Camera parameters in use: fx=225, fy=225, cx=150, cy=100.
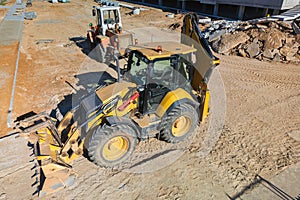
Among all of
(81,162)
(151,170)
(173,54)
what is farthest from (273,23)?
(81,162)

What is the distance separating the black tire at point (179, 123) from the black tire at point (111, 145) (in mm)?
870

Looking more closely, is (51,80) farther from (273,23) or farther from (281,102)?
(273,23)

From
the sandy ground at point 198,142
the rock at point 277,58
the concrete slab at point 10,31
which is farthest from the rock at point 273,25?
the concrete slab at point 10,31

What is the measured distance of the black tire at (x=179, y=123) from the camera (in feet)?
17.2

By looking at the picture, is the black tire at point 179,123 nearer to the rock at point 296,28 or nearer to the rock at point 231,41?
the rock at point 231,41

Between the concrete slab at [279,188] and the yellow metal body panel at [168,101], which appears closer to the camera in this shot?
the concrete slab at [279,188]

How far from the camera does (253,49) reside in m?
11.5

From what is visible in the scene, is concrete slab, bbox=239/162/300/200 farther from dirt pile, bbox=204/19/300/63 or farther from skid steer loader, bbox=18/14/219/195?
dirt pile, bbox=204/19/300/63

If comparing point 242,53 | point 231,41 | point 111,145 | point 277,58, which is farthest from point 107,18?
point 111,145

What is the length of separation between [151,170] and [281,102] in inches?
212

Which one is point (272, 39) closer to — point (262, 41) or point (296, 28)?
point (262, 41)

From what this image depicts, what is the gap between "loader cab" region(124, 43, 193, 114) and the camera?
483 cm

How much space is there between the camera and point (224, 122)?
6.65 meters

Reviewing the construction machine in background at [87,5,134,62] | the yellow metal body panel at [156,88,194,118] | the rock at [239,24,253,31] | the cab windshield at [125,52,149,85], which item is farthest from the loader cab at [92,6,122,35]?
the yellow metal body panel at [156,88,194,118]
